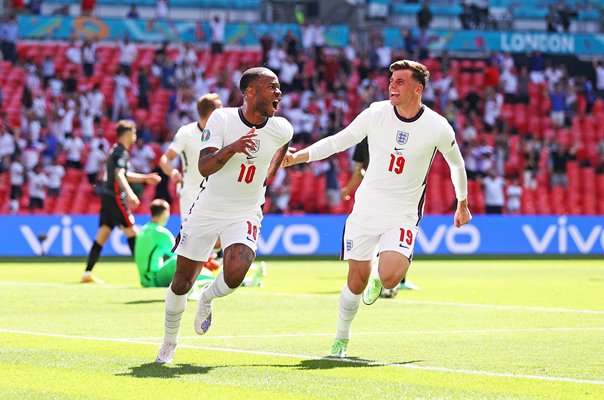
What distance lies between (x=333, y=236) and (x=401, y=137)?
65.7ft

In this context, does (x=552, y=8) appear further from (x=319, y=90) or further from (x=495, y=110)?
(x=319, y=90)

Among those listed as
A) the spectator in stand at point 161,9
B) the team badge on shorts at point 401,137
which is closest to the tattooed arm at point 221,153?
the team badge on shorts at point 401,137

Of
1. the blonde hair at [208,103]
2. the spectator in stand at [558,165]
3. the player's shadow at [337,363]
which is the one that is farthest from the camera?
the spectator in stand at [558,165]

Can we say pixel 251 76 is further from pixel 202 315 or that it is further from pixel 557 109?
pixel 557 109

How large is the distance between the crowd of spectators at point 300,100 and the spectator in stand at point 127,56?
0.03 metres

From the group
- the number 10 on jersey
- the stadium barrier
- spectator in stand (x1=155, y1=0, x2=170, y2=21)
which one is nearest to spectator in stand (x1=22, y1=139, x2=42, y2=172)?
the stadium barrier

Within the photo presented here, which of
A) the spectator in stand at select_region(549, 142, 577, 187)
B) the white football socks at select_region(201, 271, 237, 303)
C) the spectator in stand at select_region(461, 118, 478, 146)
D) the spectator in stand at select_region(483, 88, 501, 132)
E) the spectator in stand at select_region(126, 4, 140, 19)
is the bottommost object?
the spectator in stand at select_region(549, 142, 577, 187)

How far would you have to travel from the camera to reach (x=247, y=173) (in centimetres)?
1034

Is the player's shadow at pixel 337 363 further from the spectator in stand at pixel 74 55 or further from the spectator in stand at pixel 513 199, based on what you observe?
the spectator in stand at pixel 74 55

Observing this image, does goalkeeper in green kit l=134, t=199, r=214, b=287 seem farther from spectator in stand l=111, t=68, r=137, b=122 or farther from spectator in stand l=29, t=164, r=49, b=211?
spectator in stand l=111, t=68, r=137, b=122

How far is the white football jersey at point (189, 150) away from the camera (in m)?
16.5

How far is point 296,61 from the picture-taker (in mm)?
38938

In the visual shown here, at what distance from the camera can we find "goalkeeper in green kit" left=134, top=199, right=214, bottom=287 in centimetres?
1794

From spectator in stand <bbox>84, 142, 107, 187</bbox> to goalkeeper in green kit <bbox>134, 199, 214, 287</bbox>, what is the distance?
44.0ft
